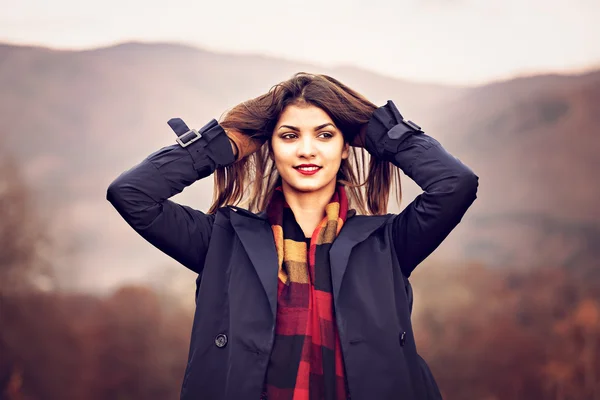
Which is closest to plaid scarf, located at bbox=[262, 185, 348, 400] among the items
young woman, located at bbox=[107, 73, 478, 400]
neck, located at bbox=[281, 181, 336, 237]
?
young woman, located at bbox=[107, 73, 478, 400]

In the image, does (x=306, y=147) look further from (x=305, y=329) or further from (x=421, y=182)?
(x=305, y=329)

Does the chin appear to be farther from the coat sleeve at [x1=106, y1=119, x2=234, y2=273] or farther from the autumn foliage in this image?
the autumn foliage

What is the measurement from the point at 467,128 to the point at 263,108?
2809 millimetres

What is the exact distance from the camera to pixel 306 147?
1991 millimetres

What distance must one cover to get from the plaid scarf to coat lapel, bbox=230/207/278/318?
37 mm

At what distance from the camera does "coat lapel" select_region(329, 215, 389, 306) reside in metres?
1.84

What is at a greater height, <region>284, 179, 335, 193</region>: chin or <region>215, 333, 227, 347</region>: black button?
<region>284, 179, 335, 193</region>: chin

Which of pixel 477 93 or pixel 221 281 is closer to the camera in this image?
pixel 221 281

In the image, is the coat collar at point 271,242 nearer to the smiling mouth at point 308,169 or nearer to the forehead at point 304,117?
the smiling mouth at point 308,169

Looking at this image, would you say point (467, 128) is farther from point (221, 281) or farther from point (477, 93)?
point (221, 281)

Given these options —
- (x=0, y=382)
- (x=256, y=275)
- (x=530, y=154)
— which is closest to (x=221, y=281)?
(x=256, y=275)

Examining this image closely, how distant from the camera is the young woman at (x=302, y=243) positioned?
5.91 ft

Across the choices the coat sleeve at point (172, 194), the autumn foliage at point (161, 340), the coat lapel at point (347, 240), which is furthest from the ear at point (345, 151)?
the autumn foliage at point (161, 340)

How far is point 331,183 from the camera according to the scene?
6.95 ft
